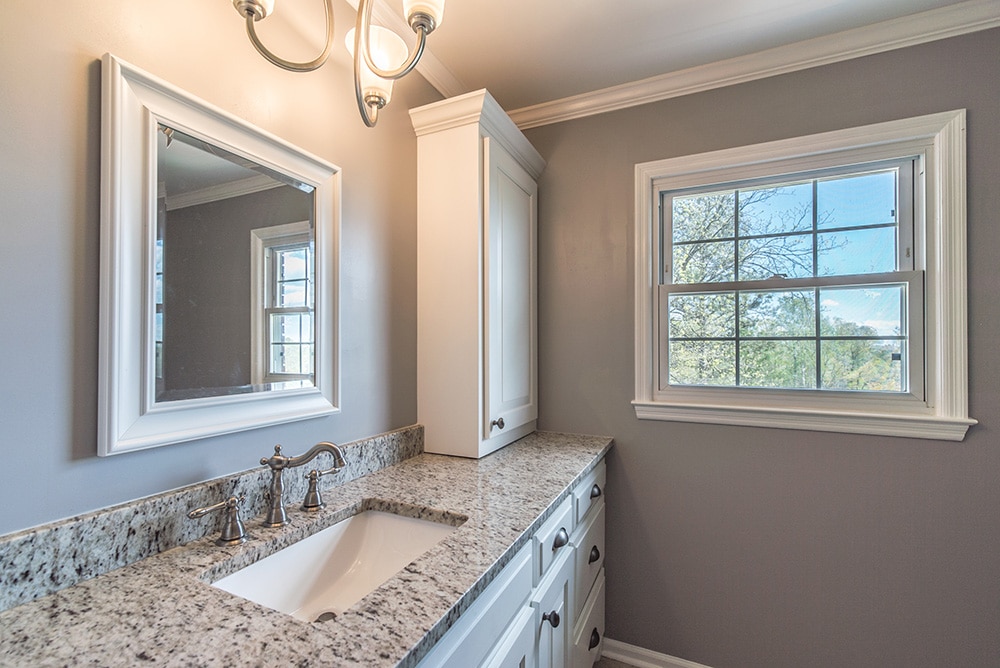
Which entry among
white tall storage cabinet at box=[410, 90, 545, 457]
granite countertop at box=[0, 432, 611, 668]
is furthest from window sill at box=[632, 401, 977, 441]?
granite countertop at box=[0, 432, 611, 668]

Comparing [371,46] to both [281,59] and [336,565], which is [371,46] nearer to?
[281,59]

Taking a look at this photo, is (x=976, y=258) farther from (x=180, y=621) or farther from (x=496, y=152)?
(x=180, y=621)

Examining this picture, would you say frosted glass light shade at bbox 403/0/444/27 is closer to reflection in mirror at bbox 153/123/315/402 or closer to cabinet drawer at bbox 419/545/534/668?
reflection in mirror at bbox 153/123/315/402

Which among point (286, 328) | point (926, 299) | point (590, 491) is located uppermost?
point (926, 299)

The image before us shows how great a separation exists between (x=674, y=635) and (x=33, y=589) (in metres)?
2.03

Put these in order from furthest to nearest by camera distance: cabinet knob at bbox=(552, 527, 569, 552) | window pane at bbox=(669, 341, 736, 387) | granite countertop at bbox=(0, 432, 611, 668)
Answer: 1. window pane at bbox=(669, 341, 736, 387)
2. cabinet knob at bbox=(552, 527, 569, 552)
3. granite countertop at bbox=(0, 432, 611, 668)

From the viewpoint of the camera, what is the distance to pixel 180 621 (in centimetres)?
65

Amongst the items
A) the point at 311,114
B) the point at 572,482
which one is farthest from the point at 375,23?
the point at 572,482

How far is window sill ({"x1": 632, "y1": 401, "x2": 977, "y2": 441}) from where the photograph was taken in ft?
4.84

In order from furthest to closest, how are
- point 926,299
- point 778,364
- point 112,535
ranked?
point 778,364 < point 926,299 < point 112,535

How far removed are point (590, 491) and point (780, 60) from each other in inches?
70.8

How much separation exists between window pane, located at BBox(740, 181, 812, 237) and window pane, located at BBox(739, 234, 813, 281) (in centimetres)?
4

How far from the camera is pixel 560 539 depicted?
1222mm

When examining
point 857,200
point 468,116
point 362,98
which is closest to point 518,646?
point 362,98
